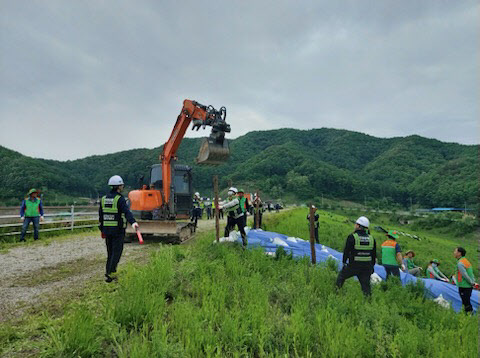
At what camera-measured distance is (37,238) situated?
10.9 meters

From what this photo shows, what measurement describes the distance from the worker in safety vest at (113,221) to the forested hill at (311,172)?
42.7 metres

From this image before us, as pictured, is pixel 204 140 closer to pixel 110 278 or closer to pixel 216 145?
pixel 216 145

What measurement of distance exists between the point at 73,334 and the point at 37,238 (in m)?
9.85

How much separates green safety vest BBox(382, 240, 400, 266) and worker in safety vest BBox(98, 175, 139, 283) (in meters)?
6.74

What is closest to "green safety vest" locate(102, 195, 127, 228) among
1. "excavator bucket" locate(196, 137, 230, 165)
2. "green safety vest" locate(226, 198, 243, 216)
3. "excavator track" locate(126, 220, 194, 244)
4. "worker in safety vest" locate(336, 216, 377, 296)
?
"excavator bucket" locate(196, 137, 230, 165)

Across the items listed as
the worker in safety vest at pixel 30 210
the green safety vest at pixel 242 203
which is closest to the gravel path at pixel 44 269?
the worker in safety vest at pixel 30 210

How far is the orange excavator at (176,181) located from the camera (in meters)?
9.17

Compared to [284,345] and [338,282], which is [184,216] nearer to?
[338,282]

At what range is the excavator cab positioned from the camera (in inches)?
353

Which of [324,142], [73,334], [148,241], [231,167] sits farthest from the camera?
[324,142]

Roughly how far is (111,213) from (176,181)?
25.6 feet

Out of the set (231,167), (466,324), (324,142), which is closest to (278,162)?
(231,167)

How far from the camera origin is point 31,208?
417 inches

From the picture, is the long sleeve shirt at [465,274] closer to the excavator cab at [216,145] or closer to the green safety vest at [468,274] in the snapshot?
the green safety vest at [468,274]
